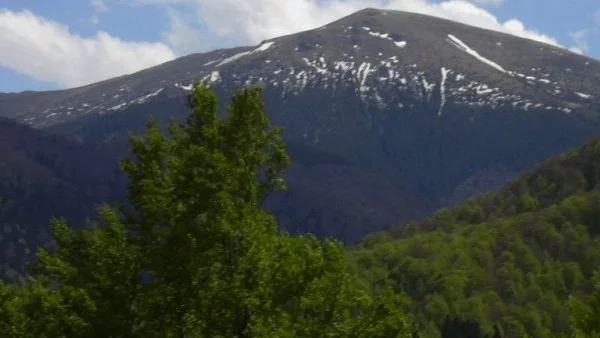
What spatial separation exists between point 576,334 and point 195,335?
59.2ft

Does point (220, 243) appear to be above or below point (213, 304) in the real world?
above

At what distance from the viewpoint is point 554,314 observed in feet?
643

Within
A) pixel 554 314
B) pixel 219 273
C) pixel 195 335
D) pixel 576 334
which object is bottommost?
pixel 554 314

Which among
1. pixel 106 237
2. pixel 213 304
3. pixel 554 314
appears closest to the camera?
pixel 213 304

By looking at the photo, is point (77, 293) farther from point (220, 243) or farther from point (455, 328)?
point (455, 328)

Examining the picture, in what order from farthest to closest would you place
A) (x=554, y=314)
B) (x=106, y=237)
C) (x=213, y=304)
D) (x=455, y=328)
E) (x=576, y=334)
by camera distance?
1. (x=554, y=314)
2. (x=455, y=328)
3. (x=576, y=334)
4. (x=106, y=237)
5. (x=213, y=304)

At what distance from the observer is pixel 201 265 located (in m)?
21.8

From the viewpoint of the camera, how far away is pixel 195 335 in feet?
70.6

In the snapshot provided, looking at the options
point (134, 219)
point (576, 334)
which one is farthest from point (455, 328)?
point (134, 219)

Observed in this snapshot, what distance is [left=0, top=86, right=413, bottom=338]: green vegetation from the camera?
21438mm

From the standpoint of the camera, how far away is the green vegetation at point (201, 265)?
21.4 m

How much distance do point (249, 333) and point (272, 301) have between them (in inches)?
45.1

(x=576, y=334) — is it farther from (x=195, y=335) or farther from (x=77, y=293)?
(x=77, y=293)

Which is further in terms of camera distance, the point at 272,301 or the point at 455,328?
the point at 455,328
